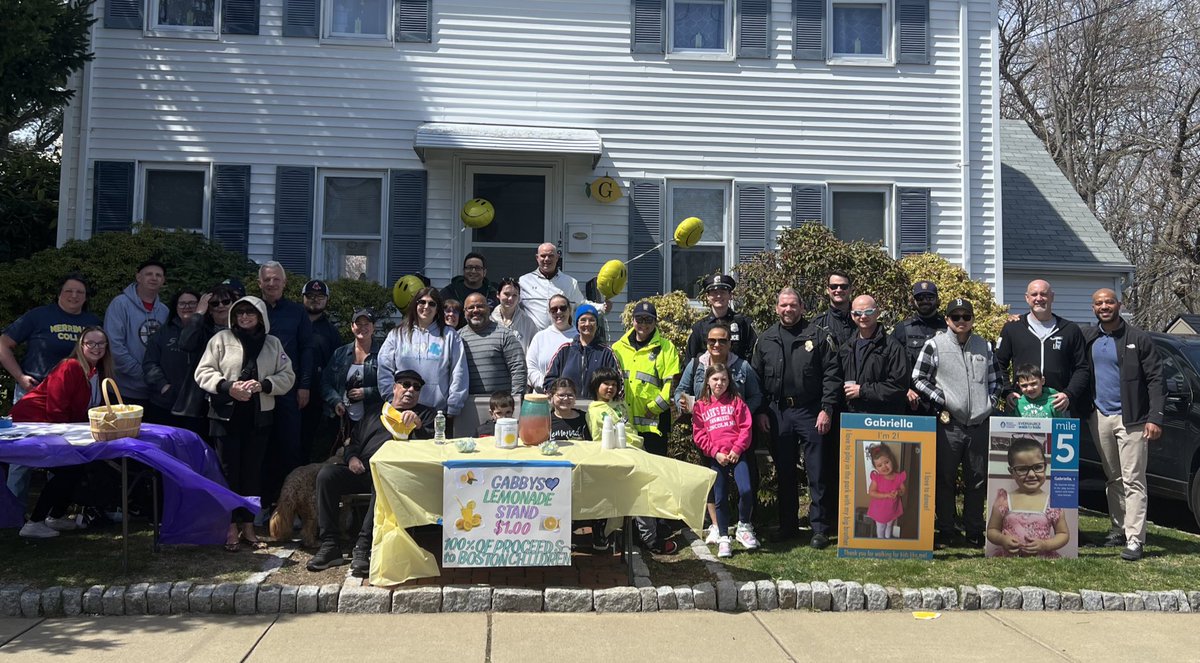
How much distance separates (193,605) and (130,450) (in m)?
1.07

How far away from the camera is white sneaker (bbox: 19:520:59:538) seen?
6828 mm

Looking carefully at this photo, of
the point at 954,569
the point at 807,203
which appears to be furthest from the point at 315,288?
the point at 807,203

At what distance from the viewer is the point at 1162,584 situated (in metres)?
6.22

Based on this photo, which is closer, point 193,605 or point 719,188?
point 193,605

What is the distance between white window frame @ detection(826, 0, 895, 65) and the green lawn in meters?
7.36

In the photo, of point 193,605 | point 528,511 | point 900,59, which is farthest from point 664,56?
point 193,605

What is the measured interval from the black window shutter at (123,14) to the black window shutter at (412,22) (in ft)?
10.2

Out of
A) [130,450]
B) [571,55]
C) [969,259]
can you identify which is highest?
[571,55]

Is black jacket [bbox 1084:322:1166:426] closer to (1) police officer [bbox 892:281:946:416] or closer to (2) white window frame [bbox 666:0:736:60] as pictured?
(1) police officer [bbox 892:281:946:416]

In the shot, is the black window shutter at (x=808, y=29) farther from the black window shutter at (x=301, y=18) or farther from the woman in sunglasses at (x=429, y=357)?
the woman in sunglasses at (x=429, y=357)

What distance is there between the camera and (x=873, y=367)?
688 cm

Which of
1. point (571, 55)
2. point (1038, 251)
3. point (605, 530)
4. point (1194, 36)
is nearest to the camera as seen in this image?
point (605, 530)

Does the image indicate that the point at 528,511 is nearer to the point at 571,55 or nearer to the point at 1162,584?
the point at 1162,584

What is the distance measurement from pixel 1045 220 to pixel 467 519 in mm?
13322
